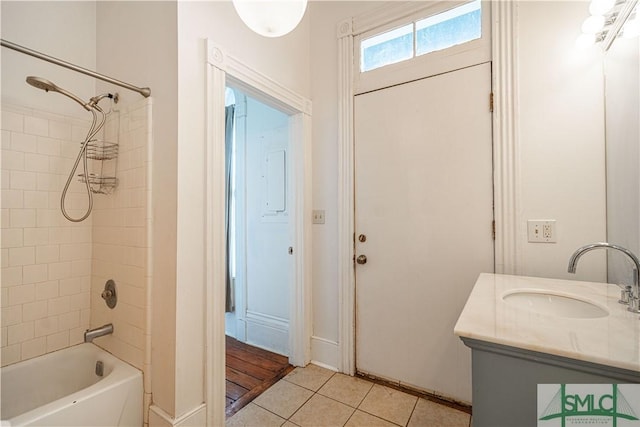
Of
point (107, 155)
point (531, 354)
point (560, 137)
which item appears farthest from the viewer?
point (107, 155)

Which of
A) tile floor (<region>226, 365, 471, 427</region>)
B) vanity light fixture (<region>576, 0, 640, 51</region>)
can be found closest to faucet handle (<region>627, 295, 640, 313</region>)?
vanity light fixture (<region>576, 0, 640, 51</region>)

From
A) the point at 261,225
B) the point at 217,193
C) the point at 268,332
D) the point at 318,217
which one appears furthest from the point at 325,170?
the point at 268,332

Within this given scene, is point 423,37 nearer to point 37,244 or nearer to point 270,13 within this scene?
point 270,13

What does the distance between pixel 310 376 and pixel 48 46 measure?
8.63 feet

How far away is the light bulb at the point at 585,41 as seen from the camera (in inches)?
51.6

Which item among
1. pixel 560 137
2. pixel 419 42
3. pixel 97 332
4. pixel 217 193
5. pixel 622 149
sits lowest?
pixel 97 332

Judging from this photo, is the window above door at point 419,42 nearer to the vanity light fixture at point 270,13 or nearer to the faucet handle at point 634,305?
the vanity light fixture at point 270,13

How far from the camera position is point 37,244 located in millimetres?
1576

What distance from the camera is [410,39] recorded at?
187 centimetres

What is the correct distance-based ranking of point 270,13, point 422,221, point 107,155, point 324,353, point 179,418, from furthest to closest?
1. point 324,353
2. point 422,221
3. point 107,155
4. point 179,418
5. point 270,13

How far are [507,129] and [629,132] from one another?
49 centimetres

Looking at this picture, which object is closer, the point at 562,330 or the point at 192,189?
the point at 562,330

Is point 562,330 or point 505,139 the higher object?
point 505,139

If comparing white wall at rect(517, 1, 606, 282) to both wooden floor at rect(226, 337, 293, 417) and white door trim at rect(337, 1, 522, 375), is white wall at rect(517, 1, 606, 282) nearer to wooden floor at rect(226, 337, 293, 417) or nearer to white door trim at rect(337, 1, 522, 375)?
white door trim at rect(337, 1, 522, 375)
